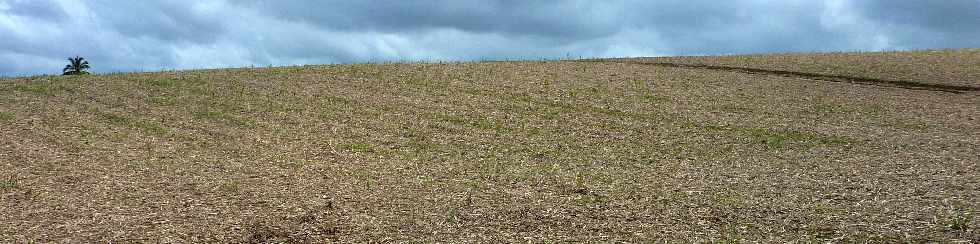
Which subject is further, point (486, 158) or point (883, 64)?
point (883, 64)

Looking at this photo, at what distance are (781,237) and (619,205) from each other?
2.44 m

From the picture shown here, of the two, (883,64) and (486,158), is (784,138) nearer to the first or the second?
(486,158)

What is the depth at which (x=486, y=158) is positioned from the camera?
15.5 meters

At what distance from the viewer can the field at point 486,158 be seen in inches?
428

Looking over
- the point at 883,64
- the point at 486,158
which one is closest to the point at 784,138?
the point at 486,158

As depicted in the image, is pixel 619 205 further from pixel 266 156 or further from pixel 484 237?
pixel 266 156

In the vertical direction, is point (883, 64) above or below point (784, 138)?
above

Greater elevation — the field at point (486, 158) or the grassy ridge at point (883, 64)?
the grassy ridge at point (883, 64)

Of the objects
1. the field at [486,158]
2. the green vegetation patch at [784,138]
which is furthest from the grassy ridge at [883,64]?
the green vegetation patch at [784,138]

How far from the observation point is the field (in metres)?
10.9

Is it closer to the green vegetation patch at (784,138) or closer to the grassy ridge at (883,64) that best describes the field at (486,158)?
the green vegetation patch at (784,138)

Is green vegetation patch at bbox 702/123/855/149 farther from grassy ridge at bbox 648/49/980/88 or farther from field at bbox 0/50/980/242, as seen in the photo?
grassy ridge at bbox 648/49/980/88

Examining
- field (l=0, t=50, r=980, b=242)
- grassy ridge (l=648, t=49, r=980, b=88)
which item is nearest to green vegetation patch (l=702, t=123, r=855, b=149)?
field (l=0, t=50, r=980, b=242)

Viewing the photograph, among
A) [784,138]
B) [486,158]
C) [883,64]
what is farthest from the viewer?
[883,64]
